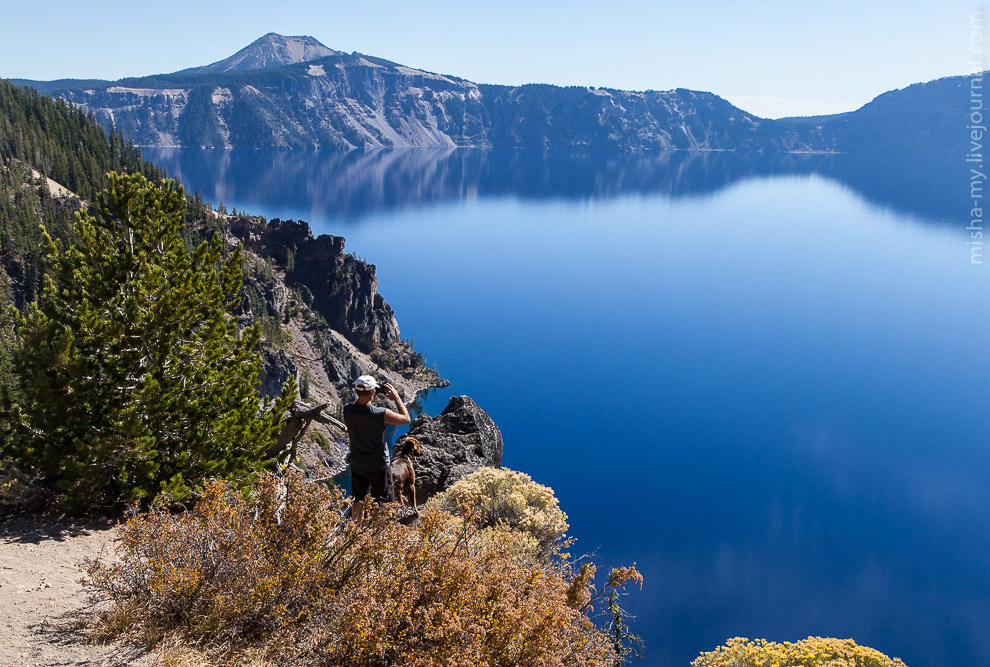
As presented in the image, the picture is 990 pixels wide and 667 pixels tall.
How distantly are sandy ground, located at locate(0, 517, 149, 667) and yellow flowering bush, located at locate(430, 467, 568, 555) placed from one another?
30.6 ft

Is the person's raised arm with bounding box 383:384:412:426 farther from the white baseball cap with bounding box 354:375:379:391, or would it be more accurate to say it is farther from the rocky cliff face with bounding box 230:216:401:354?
the rocky cliff face with bounding box 230:216:401:354

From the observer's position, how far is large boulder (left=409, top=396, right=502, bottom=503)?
75.1 feet

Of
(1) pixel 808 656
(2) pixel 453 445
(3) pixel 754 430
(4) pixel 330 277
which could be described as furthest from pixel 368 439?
(4) pixel 330 277

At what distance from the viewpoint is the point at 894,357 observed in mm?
113438

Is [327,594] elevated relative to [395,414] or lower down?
lower down

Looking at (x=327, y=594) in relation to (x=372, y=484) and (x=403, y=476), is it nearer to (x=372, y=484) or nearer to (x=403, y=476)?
(x=372, y=484)

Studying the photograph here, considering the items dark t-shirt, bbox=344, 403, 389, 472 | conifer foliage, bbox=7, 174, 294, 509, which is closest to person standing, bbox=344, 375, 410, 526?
dark t-shirt, bbox=344, 403, 389, 472

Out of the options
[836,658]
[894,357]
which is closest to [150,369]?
[836,658]

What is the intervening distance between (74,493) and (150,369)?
3475 millimetres

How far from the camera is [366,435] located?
36.0 feet

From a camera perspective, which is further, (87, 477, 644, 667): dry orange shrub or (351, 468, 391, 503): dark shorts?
(351, 468, 391, 503): dark shorts

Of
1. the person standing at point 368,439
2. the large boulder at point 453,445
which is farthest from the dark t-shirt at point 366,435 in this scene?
the large boulder at point 453,445

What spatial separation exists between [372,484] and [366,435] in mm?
1042

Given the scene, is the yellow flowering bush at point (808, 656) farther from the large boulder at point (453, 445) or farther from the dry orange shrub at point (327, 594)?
the large boulder at point (453, 445)
